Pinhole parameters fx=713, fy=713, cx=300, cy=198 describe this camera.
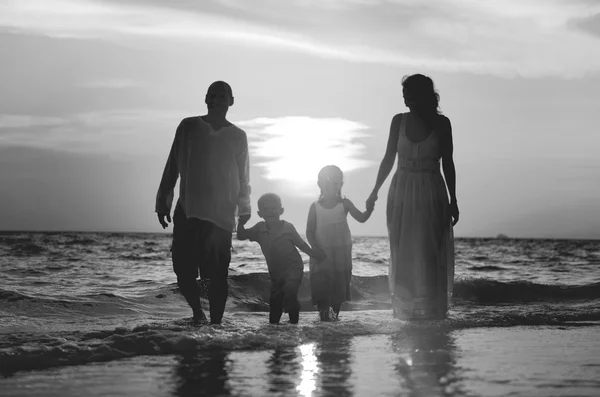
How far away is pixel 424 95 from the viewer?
6.89 m

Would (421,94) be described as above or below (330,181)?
above

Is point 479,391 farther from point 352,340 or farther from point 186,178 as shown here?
point 186,178

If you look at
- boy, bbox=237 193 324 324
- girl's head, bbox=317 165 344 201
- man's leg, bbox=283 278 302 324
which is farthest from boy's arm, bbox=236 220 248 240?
girl's head, bbox=317 165 344 201

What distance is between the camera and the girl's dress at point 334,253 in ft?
24.9

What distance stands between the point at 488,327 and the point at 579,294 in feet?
23.8

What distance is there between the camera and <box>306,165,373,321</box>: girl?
7.60 metres

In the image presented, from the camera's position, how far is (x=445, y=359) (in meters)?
4.60

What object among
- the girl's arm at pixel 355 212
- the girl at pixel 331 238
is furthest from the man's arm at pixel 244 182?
the girl's arm at pixel 355 212

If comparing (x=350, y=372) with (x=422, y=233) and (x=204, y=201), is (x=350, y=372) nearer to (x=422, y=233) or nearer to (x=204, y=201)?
(x=204, y=201)

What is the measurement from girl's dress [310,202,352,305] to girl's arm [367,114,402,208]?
2.05 ft

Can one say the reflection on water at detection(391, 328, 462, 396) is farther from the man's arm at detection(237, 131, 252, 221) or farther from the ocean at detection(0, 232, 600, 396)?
the man's arm at detection(237, 131, 252, 221)

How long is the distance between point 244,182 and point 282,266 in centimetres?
90

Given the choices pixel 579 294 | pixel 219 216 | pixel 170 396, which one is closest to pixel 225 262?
pixel 219 216

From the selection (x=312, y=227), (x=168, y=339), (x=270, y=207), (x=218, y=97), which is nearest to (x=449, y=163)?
(x=312, y=227)
